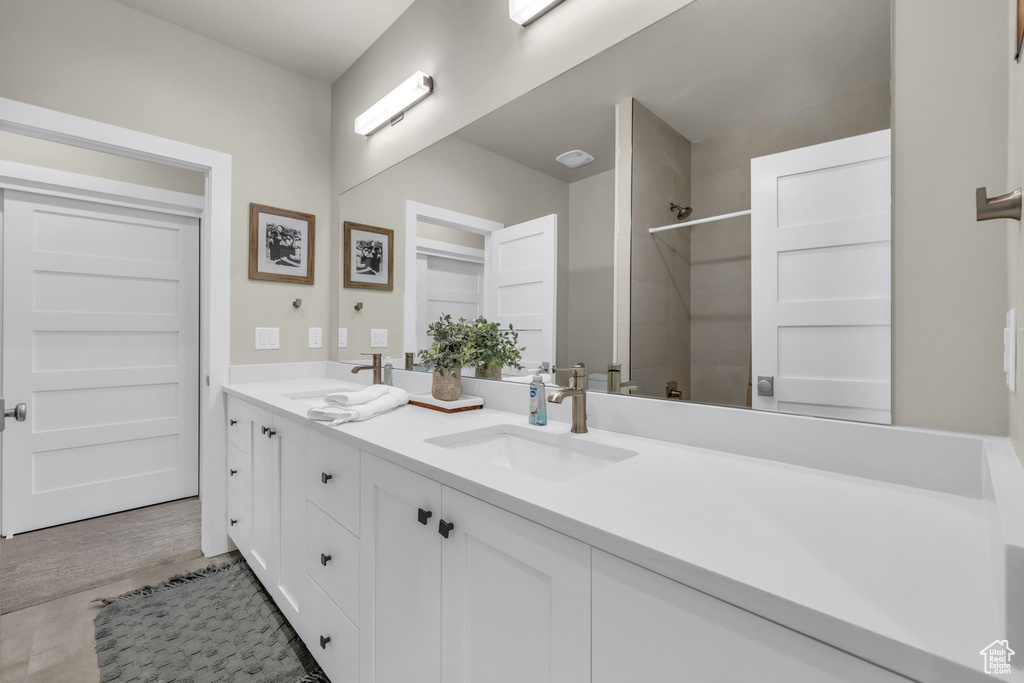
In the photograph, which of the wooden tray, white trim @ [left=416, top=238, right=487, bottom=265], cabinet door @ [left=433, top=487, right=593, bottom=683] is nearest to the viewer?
cabinet door @ [left=433, top=487, right=593, bottom=683]

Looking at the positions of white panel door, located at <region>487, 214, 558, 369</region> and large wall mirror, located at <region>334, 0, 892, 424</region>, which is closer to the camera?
large wall mirror, located at <region>334, 0, 892, 424</region>

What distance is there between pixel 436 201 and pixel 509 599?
1504 mm

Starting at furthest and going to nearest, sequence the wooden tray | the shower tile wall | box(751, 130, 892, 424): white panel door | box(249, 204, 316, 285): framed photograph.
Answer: box(249, 204, 316, 285): framed photograph < the wooden tray < the shower tile wall < box(751, 130, 892, 424): white panel door

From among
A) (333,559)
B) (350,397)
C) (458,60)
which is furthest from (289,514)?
(458,60)

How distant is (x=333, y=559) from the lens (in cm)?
127

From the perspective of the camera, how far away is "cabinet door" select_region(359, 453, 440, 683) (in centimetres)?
90

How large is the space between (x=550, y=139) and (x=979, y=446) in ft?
4.06

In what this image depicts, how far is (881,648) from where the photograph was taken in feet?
1.28

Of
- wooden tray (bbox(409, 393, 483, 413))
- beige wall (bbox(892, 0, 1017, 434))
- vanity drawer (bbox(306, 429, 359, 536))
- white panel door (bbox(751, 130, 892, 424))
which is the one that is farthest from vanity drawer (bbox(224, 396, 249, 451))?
A: beige wall (bbox(892, 0, 1017, 434))

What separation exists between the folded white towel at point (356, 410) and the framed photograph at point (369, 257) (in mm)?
738

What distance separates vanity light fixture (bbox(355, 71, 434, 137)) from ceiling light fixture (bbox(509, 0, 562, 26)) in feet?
1.84

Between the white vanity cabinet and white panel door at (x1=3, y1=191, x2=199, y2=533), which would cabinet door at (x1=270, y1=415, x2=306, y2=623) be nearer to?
the white vanity cabinet

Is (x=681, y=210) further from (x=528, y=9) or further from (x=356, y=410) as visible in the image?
(x=356, y=410)

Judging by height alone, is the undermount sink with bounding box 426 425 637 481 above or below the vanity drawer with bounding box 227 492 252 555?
above
